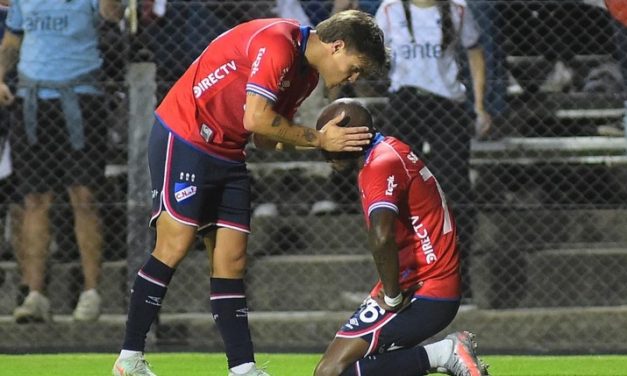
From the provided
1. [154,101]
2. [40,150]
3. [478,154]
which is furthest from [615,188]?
[40,150]

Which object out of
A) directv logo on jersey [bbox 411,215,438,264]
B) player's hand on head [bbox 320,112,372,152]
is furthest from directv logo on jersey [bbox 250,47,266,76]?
directv logo on jersey [bbox 411,215,438,264]

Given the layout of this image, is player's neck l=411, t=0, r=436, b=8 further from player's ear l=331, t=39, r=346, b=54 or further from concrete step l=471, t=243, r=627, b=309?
player's ear l=331, t=39, r=346, b=54

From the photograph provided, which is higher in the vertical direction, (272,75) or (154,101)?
(272,75)

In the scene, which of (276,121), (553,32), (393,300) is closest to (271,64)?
(276,121)

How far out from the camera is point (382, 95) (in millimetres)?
9984

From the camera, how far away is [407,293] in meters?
6.09

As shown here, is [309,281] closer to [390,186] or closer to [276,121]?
[276,121]

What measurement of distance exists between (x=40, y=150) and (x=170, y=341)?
1659mm

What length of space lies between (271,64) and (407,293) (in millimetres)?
1190

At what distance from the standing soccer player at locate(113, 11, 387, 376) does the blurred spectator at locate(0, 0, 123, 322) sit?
2948 mm

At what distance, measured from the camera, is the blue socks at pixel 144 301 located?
259 inches

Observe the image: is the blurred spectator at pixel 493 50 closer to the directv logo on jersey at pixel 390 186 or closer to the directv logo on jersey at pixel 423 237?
the directv logo on jersey at pixel 423 237

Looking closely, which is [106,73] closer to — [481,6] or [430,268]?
[481,6]

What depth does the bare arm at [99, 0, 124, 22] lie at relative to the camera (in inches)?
382
